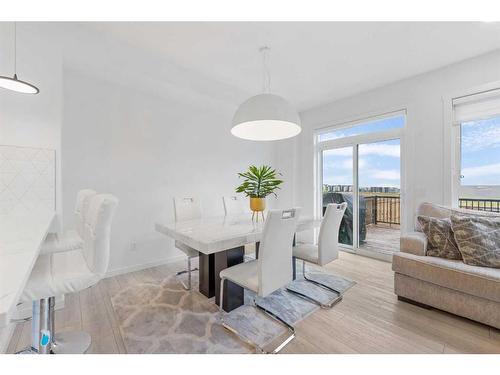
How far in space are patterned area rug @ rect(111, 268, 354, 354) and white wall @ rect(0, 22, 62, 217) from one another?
1.25 meters

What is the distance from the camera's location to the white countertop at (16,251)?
1.94 ft

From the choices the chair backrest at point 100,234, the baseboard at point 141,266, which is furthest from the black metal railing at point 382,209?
the chair backrest at point 100,234

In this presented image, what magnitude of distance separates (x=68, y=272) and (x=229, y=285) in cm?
123

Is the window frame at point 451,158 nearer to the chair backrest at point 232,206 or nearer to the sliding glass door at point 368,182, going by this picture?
the sliding glass door at point 368,182

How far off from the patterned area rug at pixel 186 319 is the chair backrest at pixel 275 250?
1.38 feet

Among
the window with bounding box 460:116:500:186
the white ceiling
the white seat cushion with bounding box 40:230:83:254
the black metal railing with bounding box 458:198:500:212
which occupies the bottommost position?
the white seat cushion with bounding box 40:230:83:254

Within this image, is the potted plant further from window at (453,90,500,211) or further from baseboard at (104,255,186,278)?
window at (453,90,500,211)

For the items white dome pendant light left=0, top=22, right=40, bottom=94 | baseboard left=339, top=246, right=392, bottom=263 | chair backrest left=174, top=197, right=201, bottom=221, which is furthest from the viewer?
baseboard left=339, top=246, right=392, bottom=263

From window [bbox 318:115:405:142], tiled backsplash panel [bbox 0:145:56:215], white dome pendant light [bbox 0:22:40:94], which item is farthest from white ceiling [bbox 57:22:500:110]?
tiled backsplash panel [bbox 0:145:56:215]

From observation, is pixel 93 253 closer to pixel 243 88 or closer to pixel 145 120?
pixel 145 120

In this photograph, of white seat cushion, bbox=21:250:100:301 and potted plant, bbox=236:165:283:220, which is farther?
potted plant, bbox=236:165:283:220

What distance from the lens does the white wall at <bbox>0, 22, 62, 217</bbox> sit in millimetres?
1976
